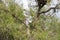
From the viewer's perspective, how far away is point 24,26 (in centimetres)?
1351

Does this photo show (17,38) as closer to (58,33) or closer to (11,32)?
(11,32)

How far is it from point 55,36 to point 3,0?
353 cm

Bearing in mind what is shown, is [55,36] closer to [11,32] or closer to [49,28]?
[49,28]

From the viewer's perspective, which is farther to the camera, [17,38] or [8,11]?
[17,38]

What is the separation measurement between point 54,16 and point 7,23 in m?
2.73

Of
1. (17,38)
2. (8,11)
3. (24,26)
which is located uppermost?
(8,11)

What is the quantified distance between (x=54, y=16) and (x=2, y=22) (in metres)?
3.00

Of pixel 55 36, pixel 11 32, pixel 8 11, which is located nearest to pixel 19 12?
pixel 8 11

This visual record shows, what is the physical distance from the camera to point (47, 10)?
14148mm

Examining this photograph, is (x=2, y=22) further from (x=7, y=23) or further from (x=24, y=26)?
(x=24, y=26)

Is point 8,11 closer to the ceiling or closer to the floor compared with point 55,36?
closer to the ceiling

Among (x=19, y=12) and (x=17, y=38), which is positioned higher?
(x=19, y=12)

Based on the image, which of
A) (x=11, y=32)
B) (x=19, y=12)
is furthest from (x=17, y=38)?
(x=19, y=12)

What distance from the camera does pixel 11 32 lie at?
14266 mm
